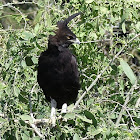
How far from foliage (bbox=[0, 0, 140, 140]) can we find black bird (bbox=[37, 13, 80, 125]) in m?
0.08

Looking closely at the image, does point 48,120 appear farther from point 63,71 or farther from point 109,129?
point 63,71

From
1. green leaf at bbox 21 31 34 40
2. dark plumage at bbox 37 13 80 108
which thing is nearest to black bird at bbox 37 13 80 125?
dark plumage at bbox 37 13 80 108

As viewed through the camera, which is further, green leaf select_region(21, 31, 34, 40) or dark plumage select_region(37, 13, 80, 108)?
dark plumage select_region(37, 13, 80, 108)

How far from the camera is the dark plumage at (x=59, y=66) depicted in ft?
14.3

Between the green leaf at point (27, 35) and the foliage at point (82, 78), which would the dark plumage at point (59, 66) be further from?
the green leaf at point (27, 35)

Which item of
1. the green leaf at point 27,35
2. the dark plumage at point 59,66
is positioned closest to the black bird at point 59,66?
the dark plumage at point 59,66

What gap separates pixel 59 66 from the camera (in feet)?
14.7

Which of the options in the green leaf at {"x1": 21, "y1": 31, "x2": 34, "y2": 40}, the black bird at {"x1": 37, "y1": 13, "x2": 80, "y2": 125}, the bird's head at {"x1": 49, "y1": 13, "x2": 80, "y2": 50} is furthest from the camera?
the black bird at {"x1": 37, "y1": 13, "x2": 80, "y2": 125}

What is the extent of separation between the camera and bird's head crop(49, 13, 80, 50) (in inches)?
167

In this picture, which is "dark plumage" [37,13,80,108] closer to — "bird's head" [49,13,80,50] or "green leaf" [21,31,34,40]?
"bird's head" [49,13,80,50]

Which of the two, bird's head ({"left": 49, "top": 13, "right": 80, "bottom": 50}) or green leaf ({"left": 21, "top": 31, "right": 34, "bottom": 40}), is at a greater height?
green leaf ({"left": 21, "top": 31, "right": 34, "bottom": 40})

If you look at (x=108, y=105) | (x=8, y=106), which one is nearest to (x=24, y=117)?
(x=8, y=106)

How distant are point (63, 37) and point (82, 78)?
448 millimetres

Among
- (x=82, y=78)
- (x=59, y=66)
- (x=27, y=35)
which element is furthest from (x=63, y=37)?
(x=27, y=35)
